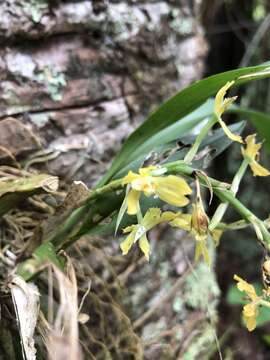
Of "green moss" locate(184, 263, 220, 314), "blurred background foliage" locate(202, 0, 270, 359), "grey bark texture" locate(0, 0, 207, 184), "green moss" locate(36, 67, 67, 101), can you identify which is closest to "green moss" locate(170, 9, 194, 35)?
"grey bark texture" locate(0, 0, 207, 184)

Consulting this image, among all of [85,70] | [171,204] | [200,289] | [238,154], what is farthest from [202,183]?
[238,154]

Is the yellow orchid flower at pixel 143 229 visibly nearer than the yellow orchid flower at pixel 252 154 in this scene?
Yes

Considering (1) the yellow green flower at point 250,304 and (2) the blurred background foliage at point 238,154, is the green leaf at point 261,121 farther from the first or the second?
(2) the blurred background foliage at point 238,154

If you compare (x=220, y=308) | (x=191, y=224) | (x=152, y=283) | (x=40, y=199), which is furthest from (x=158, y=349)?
(x=220, y=308)

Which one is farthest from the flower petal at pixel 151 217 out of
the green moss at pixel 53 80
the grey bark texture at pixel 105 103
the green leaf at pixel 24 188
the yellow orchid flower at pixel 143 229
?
the green moss at pixel 53 80

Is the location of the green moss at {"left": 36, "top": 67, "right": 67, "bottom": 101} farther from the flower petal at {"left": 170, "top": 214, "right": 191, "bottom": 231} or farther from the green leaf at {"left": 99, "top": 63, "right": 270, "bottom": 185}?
the flower petal at {"left": 170, "top": 214, "right": 191, "bottom": 231}
